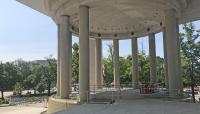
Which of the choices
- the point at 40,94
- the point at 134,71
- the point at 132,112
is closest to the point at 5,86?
the point at 40,94

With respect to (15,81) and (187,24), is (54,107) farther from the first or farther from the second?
(15,81)

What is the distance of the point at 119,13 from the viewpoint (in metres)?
30.1

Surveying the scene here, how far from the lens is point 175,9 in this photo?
25.7 metres

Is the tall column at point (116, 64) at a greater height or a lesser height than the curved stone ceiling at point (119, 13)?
lesser

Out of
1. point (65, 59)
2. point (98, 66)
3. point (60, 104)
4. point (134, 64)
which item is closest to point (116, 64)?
point (98, 66)

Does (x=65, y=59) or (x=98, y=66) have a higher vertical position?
(x=65, y=59)

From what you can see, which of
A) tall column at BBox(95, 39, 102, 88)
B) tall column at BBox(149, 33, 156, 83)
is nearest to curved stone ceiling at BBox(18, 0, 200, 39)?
tall column at BBox(149, 33, 156, 83)

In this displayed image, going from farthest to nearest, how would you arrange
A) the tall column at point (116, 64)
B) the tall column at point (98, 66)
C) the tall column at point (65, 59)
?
the tall column at point (116, 64) → the tall column at point (98, 66) → the tall column at point (65, 59)

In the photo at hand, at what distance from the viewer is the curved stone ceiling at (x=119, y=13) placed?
24.9 metres

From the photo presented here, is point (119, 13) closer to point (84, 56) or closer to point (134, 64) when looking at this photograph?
point (84, 56)

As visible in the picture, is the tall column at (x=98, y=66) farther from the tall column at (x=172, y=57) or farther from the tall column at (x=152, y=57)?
the tall column at (x=172, y=57)

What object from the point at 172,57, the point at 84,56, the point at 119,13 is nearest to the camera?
the point at 84,56

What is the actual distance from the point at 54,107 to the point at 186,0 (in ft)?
53.1

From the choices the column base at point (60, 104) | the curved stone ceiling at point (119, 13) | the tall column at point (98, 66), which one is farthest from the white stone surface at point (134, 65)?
the column base at point (60, 104)
